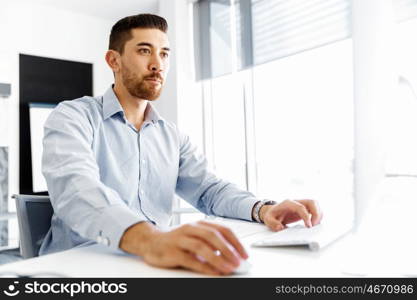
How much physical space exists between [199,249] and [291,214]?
52 centimetres

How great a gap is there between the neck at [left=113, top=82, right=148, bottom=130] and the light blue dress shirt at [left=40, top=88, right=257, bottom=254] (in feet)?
0.14

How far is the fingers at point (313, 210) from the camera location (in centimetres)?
110

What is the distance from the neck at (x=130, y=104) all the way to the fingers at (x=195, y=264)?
2.83ft

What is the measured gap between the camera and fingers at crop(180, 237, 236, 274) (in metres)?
0.65

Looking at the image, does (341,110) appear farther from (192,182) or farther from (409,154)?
(409,154)

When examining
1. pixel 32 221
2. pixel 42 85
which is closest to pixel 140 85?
pixel 32 221

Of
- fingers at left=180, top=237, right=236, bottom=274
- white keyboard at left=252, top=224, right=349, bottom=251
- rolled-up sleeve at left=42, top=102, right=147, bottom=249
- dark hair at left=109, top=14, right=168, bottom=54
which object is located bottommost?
white keyboard at left=252, top=224, right=349, bottom=251

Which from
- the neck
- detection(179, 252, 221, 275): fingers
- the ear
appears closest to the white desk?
detection(179, 252, 221, 275): fingers

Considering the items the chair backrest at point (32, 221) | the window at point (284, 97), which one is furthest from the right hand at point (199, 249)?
the window at point (284, 97)

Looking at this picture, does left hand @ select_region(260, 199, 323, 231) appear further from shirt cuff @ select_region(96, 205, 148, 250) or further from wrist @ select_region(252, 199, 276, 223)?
A: shirt cuff @ select_region(96, 205, 148, 250)

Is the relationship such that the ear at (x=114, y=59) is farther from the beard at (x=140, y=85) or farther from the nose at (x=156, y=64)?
the nose at (x=156, y=64)

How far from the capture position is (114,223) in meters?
0.80

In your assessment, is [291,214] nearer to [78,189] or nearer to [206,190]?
[206,190]

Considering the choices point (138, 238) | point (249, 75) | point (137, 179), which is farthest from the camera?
point (249, 75)
